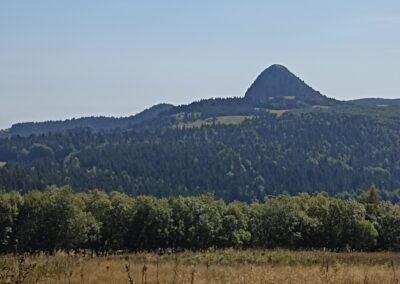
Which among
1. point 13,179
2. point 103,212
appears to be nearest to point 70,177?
point 13,179

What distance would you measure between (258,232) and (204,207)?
4907 millimetres

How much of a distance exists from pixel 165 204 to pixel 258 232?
7.82 metres

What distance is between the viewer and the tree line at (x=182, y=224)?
38.2m

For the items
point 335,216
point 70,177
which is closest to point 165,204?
point 335,216

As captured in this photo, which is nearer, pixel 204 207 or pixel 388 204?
pixel 204 207

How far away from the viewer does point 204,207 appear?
42.2 metres

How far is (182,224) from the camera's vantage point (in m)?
40.7

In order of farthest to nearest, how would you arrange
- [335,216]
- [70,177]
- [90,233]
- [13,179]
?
[70,177], [13,179], [335,216], [90,233]

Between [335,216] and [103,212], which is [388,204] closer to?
[335,216]

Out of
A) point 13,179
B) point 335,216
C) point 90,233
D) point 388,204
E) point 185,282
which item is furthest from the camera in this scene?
point 13,179

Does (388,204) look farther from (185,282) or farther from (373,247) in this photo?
(185,282)

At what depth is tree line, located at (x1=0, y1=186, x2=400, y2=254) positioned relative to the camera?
125ft

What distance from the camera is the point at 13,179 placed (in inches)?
6309

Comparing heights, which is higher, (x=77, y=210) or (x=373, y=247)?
(x=77, y=210)
